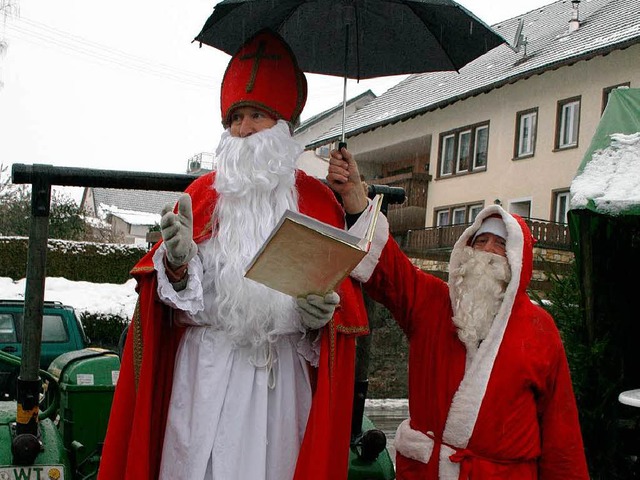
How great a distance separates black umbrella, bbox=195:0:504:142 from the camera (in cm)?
321

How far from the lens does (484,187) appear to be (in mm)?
22656

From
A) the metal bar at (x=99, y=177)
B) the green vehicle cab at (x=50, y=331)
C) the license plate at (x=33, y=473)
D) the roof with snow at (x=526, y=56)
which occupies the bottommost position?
the green vehicle cab at (x=50, y=331)

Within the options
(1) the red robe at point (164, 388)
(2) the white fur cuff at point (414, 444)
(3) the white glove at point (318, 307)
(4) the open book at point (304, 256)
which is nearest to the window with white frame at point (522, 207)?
(2) the white fur cuff at point (414, 444)

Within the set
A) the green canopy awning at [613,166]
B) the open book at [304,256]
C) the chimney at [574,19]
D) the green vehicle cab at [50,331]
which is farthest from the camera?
the chimney at [574,19]

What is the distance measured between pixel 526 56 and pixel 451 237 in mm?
5396

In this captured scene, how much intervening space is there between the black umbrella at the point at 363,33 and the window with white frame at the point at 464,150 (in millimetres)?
19618

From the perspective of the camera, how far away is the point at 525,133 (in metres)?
21.6

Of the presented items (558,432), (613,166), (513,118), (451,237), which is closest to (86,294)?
(451,237)

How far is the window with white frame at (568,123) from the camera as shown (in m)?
19.6

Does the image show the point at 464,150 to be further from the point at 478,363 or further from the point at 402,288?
the point at 478,363

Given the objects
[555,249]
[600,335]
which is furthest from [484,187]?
[600,335]

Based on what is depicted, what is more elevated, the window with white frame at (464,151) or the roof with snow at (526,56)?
the roof with snow at (526,56)

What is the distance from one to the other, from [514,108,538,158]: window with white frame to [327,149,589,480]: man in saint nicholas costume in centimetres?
1851

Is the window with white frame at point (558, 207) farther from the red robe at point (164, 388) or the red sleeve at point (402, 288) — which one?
the red robe at point (164, 388)
